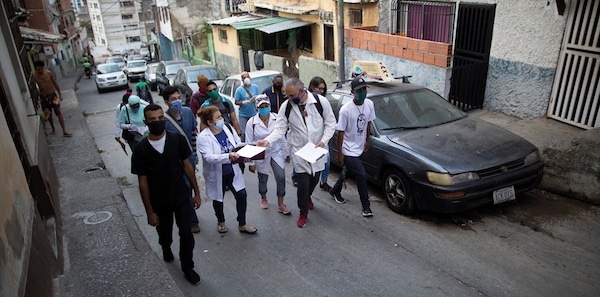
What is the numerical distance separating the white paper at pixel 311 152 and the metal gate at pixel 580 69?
4758 millimetres

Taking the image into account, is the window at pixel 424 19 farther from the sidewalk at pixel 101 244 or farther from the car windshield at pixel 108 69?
the car windshield at pixel 108 69

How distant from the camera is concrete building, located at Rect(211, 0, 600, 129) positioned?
668 centimetres


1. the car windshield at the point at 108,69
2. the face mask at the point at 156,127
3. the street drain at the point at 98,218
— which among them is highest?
the face mask at the point at 156,127

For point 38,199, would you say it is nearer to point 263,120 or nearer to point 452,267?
point 263,120

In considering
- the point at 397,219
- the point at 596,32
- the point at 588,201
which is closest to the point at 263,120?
the point at 397,219

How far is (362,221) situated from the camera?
17.2 ft

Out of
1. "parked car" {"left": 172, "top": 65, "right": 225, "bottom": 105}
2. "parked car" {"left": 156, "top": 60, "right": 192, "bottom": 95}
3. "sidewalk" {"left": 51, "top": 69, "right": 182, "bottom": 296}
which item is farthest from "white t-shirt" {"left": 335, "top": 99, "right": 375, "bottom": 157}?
"parked car" {"left": 156, "top": 60, "right": 192, "bottom": 95}

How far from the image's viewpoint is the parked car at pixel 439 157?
15.6 ft

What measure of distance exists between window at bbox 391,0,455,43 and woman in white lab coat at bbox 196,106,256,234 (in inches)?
270

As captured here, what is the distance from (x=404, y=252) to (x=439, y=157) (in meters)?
1.22

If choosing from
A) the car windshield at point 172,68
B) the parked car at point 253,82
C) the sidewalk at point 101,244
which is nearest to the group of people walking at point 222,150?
the sidewalk at point 101,244

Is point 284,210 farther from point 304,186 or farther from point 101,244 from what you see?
point 101,244

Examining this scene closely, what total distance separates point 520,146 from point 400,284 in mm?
2555

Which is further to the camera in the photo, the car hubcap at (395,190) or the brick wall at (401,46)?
the brick wall at (401,46)
